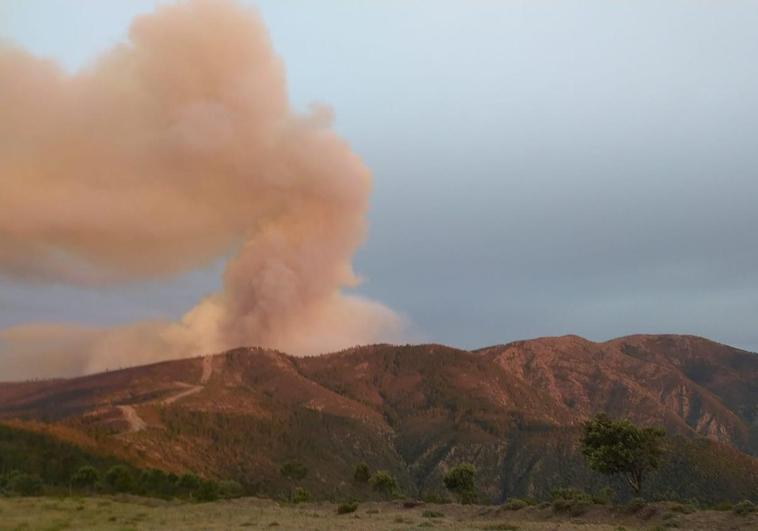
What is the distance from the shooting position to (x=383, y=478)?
10712 cm

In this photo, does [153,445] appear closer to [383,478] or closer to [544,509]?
[383,478]

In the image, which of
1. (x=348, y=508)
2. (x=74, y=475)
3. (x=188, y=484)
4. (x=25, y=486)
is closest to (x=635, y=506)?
(x=348, y=508)

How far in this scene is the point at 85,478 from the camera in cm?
11088

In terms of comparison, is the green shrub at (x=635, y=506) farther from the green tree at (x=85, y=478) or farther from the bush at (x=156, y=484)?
the green tree at (x=85, y=478)

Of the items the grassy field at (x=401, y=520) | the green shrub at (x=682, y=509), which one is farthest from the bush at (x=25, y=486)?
the green shrub at (x=682, y=509)

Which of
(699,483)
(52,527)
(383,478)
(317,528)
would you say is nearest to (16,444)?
(383,478)

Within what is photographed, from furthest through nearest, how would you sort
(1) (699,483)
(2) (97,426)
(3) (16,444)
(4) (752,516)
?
(2) (97,426), (1) (699,483), (3) (16,444), (4) (752,516)

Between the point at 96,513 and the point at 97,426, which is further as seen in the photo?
the point at 97,426

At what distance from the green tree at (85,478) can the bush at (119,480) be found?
2.95 metres

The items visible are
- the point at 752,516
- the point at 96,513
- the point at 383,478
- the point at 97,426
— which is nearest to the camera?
the point at 752,516

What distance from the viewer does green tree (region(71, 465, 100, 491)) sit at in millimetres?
110562

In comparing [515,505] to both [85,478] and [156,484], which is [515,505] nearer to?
[156,484]

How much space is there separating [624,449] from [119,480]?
9078cm

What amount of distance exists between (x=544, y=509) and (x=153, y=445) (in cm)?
15570
